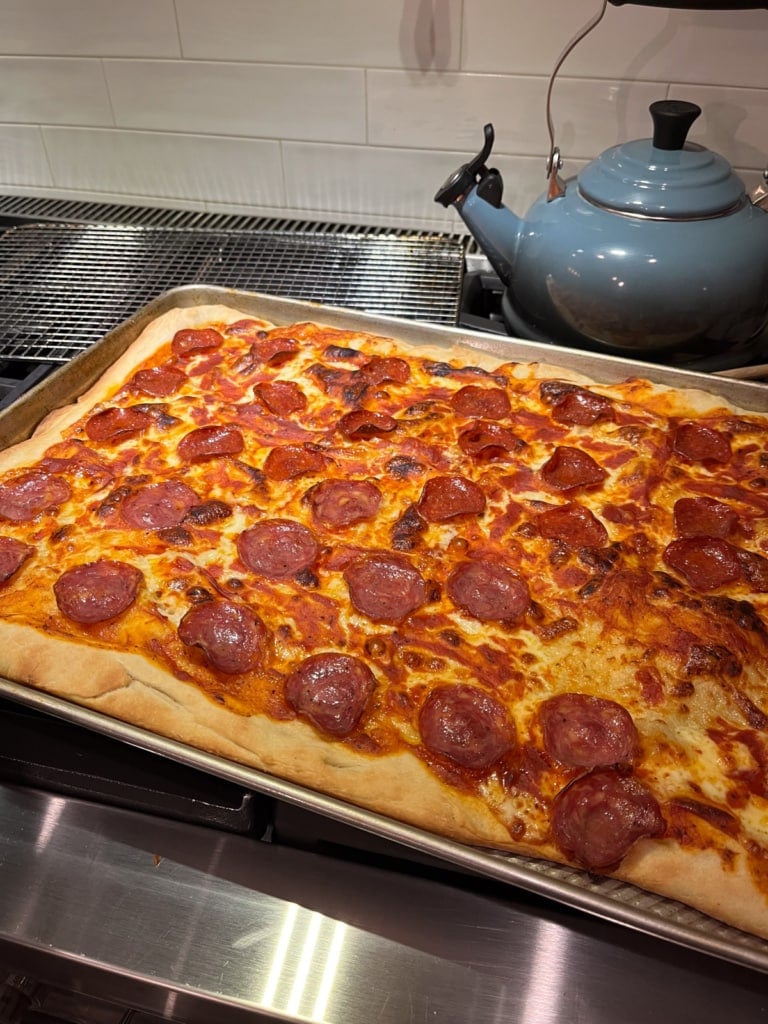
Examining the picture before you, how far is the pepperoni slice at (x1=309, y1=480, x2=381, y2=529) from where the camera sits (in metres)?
1.96

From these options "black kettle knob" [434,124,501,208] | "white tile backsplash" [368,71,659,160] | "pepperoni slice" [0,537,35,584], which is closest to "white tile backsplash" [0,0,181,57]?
"white tile backsplash" [368,71,659,160]

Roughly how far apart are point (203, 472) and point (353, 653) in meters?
0.72

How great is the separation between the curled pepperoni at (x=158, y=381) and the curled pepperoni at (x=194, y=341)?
0.11m

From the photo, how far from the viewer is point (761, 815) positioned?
1391 millimetres

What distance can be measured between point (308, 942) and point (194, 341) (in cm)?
183

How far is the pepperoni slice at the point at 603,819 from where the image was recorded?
1.33 metres

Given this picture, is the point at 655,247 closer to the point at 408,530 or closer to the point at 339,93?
the point at 408,530

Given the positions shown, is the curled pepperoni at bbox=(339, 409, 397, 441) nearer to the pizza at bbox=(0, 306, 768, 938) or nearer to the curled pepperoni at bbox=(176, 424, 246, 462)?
the pizza at bbox=(0, 306, 768, 938)

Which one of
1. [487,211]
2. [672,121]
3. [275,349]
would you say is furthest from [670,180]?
[275,349]

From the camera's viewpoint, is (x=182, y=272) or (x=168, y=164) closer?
(x=182, y=272)

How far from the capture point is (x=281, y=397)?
236cm

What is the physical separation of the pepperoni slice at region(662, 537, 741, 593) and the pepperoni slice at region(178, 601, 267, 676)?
0.94 meters

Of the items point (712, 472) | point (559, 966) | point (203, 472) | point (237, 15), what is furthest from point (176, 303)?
point (559, 966)

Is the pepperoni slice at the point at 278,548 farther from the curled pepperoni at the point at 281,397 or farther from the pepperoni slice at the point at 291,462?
the curled pepperoni at the point at 281,397
